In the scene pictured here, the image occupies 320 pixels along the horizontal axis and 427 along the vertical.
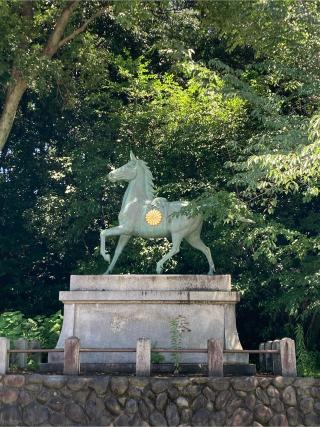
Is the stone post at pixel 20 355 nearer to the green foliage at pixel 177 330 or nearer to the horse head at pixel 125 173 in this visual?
the green foliage at pixel 177 330

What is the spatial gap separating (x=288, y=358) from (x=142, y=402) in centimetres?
250

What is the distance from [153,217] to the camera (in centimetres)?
1327

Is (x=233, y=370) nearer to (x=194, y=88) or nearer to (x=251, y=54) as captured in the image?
(x=194, y=88)

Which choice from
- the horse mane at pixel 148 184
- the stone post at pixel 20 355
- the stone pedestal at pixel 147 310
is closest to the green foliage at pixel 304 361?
the stone pedestal at pixel 147 310

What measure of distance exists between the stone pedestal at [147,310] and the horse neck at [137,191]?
1691mm

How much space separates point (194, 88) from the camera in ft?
54.5

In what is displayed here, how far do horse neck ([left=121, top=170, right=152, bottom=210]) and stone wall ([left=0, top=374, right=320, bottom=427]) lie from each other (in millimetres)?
3989

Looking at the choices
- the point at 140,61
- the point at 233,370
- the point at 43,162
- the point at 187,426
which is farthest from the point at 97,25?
the point at 187,426

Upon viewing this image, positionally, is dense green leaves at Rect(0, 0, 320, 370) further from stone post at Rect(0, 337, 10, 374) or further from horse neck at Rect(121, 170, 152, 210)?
stone post at Rect(0, 337, 10, 374)

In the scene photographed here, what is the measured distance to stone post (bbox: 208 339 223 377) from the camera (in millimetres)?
10828

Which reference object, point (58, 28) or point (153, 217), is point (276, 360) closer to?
point (153, 217)

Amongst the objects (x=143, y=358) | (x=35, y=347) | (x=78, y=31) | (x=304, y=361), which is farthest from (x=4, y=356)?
(x=78, y=31)

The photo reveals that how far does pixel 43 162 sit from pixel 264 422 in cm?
1150

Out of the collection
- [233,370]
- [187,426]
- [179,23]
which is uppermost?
[179,23]
